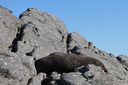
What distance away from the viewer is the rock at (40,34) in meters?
19.9

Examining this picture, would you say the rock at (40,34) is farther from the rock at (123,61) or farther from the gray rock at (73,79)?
the rock at (123,61)

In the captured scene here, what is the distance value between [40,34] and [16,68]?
11.0 meters

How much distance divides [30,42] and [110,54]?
12.3 metres

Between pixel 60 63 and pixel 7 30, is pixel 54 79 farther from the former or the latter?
pixel 7 30

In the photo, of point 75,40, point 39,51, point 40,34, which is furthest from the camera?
point 75,40

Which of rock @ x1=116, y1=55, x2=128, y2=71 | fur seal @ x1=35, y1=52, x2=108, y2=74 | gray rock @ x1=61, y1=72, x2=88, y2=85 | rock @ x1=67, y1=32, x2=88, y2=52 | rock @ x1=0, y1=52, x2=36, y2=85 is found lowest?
gray rock @ x1=61, y1=72, x2=88, y2=85

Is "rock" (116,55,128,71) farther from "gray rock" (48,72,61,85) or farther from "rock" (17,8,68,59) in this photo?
"gray rock" (48,72,61,85)

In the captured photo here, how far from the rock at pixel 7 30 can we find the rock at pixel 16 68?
4.44 metres

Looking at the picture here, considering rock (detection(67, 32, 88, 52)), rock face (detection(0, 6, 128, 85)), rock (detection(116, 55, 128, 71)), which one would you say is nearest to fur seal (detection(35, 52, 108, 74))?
rock face (detection(0, 6, 128, 85))

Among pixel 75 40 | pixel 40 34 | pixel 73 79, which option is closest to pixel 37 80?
pixel 73 79

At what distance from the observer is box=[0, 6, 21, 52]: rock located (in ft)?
64.4

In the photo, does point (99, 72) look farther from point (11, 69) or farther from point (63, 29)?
point (63, 29)

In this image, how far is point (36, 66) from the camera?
54.9 ft

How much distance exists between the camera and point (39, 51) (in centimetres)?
1936
